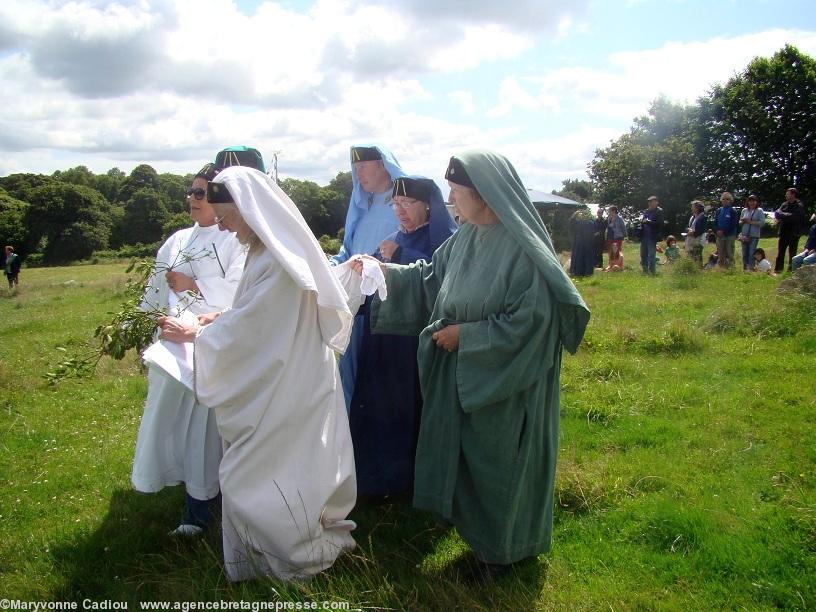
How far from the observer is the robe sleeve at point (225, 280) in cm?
409

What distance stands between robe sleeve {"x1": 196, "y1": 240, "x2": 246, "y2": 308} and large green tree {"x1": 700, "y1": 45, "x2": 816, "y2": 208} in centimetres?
3747

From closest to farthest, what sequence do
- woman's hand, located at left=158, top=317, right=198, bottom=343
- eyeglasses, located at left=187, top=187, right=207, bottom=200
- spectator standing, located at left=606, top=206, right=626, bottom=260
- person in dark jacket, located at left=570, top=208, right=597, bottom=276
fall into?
1. woman's hand, located at left=158, top=317, right=198, bottom=343
2. eyeglasses, located at left=187, top=187, right=207, bottom=200
3. person in dark jacket, located at left=570, top=208, right=597, bottom=276
4. spectator standing, located at left=606, top=206, right=626, bottom=260

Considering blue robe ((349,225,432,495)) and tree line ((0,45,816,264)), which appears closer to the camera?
blue robe ((349,225,432,495))

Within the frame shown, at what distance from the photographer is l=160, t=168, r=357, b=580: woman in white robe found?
9.98ft

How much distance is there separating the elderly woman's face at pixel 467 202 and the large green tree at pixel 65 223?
1871 inches

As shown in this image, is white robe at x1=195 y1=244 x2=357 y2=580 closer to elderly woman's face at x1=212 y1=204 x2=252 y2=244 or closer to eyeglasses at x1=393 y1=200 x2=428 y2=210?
elderly woman's face at x1=212 y1=204 x2=252 y2=244

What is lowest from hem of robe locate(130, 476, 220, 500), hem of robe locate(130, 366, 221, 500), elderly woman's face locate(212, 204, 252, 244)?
hem of robe locate(130, 476, 220, 500)

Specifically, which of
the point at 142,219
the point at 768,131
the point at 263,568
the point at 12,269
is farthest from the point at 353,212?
the point at 142,219

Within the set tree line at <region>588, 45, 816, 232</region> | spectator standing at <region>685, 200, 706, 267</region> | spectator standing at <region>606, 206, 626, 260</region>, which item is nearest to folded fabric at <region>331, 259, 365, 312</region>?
spectator standing at <region>685, 200, 706, 267</region>

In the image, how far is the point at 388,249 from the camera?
422 cm

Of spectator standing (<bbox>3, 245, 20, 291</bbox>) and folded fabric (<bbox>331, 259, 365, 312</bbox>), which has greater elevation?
folded fabric (<bbox>331, 259, 365, 312</bbox>)

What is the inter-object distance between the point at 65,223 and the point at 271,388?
48.8 metres

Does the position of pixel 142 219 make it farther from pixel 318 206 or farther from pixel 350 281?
pixel 350 281

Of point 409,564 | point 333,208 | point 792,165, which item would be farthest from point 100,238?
point 409,564
